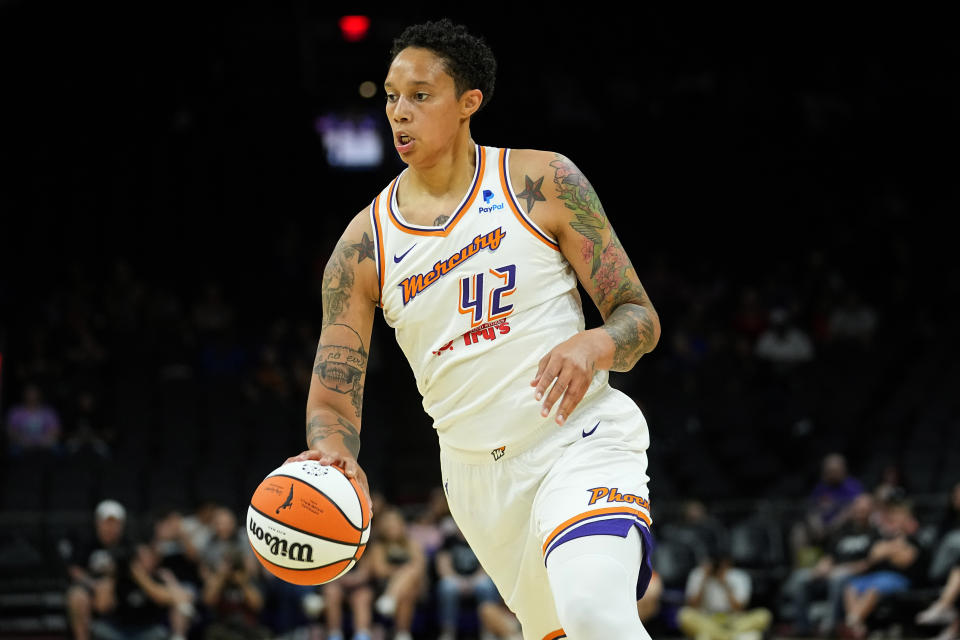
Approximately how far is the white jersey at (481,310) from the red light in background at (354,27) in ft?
35.9

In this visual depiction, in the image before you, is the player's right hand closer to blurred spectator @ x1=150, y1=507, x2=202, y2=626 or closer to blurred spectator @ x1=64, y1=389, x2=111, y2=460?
blurred spectator @ x1=150, y1=507, x2=202, y2=626

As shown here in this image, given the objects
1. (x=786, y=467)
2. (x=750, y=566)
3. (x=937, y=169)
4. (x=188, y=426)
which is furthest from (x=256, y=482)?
(x=937, y=169)

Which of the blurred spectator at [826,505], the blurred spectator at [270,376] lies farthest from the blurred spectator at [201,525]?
the blurred spectator at [826,505]

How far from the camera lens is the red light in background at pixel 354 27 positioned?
49.8 feet

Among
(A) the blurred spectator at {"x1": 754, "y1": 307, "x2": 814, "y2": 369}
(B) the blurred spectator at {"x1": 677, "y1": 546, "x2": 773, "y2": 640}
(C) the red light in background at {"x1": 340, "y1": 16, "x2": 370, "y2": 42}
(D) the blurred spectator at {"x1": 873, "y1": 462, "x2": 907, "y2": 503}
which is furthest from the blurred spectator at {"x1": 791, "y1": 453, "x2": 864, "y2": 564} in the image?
(C) the red light in background at {"x1": 340, "y1": 16, "x2": 370, "y2": 42}

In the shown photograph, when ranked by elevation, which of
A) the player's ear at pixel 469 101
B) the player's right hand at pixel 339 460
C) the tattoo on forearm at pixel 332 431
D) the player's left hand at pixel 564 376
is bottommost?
the player's right hand at pixel 339 460

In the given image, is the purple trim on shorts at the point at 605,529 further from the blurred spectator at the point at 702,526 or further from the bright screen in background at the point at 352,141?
the bright screen in background at the point at 352,141

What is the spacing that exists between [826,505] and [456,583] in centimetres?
429

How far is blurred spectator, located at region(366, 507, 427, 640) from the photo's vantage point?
12.5 m

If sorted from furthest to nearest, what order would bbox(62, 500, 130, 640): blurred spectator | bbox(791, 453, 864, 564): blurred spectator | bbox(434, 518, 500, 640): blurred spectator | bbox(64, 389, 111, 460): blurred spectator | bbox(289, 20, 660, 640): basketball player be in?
bbox(64, 389, 111, 460): blurred spectator → bbox(791, 453, 864, 564): blurred spectator → bbox(434, 518, 500, 640): blurred spectator → bbox(62, 500, 130, 640): blurred spectator → bbox(289, 20, 660, 640): basketball player

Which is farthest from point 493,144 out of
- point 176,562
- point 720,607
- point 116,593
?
point 116,593

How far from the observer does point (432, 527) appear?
13672 millimetres

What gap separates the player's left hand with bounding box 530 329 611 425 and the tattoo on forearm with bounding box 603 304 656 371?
0.73 feet

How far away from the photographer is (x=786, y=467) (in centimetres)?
1647
